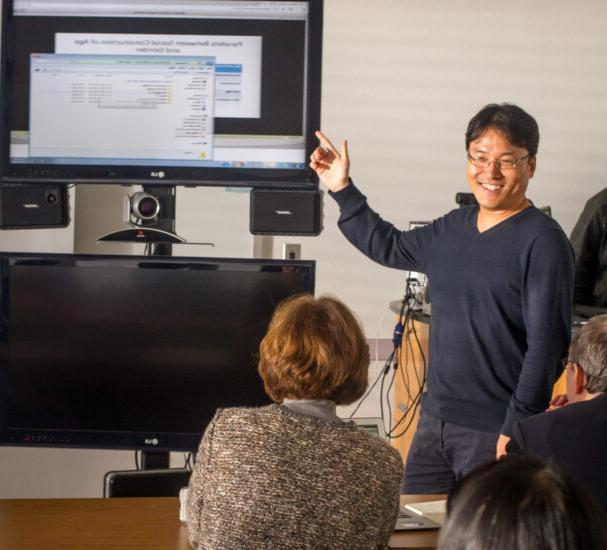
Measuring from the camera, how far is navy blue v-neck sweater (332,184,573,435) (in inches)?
88.0

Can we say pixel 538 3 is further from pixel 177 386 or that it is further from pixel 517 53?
pixel 177 386

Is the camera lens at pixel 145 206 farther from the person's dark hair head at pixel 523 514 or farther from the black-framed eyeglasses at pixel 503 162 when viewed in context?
the person's dark hair head at pixel 523 514

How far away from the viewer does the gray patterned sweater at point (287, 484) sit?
1534 millimetres

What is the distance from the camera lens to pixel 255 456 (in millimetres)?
1541

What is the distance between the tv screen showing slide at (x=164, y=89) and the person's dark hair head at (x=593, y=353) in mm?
722

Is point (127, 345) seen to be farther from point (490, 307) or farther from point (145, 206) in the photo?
point (490, 307)

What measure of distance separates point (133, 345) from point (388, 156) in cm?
244

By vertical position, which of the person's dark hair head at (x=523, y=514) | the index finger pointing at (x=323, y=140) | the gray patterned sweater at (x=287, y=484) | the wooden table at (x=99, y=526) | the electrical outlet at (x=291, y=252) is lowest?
the wooden table at (x=99, y=526)

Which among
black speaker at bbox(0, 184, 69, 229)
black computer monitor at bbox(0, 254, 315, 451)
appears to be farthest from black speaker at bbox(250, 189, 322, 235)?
black speaker at bbox(0, 184, 69, 229)

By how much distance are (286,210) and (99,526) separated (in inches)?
34.3

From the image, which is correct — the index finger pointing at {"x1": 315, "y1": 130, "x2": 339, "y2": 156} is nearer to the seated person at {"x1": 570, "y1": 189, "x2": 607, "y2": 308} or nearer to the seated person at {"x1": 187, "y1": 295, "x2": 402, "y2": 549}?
the seated person at {"x1": 187, "y1": 295, "x2": 402, "y2": 549}

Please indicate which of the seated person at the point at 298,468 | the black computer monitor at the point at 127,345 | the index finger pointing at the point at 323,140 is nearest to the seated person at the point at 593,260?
the index finger pointing at the point at 323,140

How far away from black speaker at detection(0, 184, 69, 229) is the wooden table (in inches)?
27.2

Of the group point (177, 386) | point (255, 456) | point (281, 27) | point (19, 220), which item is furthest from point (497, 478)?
point (19, 220)
